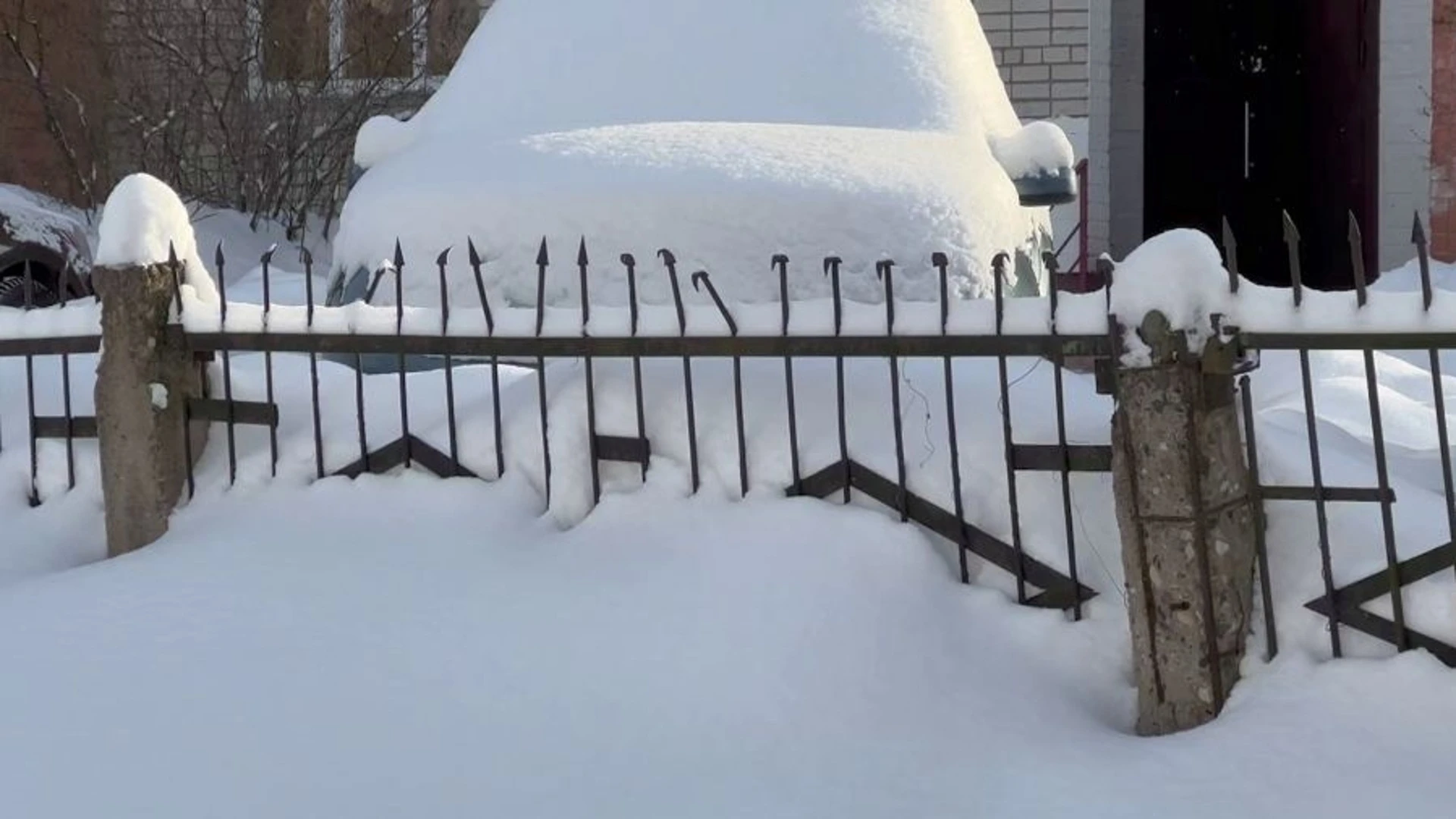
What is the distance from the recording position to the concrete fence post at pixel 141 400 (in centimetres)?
441

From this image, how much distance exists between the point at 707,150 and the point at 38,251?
21.7 ft

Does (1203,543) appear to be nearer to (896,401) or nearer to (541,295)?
(896,401)

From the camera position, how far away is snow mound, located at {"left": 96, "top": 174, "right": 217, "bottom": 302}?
440 cm

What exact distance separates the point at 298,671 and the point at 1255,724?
1.82 meters

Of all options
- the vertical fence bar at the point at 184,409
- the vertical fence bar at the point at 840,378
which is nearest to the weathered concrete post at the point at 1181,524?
the vertical fence bar at the point at 840,378

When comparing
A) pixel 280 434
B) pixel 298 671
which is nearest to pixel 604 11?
pixel 280 434

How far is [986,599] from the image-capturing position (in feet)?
11.7

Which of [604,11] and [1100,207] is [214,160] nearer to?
[1100,207]

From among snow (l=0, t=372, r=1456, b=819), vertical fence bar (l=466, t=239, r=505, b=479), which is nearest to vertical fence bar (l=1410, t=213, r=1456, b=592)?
snow (l=0, t=372, r=1456, b=819)

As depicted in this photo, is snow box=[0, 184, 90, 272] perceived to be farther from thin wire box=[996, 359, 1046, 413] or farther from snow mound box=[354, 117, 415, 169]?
thin wire box=[996, 359, 1046, 413]

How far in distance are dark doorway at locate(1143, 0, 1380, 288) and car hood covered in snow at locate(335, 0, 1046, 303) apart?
7.45 metres

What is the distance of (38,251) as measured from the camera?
10133mm

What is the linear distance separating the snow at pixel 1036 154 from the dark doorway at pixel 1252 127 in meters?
7.74

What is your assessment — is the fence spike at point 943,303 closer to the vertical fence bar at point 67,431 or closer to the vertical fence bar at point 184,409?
the vertical fence bar at point 184,409
